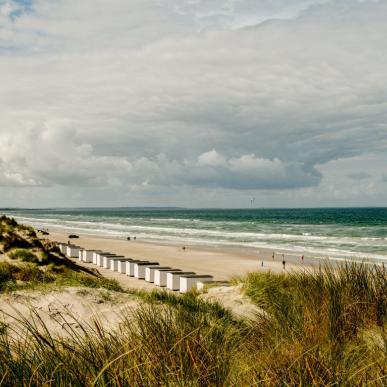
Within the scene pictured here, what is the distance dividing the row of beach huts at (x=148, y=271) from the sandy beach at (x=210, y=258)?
505cm

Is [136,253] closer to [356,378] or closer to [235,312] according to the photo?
[235,312]

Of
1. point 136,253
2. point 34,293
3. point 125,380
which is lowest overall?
point 136,253

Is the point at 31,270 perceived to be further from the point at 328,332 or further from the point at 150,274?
the point at 150,274

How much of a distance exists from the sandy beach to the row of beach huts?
199 inches

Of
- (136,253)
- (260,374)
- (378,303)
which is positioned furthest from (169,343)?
(136,253)

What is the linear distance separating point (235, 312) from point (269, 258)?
27.8 metres

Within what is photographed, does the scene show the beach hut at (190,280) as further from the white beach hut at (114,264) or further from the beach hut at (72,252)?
the beach hut at (72,252)

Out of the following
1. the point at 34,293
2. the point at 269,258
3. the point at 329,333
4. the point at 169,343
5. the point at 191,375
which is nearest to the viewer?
the point at 191,375

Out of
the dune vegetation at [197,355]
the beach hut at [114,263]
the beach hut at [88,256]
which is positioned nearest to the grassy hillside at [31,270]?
the beach hut at [114,263]

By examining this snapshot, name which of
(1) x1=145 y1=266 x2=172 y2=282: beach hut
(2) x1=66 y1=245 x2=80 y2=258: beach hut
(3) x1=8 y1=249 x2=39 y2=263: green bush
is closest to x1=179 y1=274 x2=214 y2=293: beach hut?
(1) x1=145 y1=266 x2=172 y2=282: beach hut

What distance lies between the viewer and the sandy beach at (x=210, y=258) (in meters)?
29.3

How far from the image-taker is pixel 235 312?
8547 millimetres

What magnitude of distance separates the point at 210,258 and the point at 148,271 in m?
14.8

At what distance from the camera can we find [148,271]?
21.2m
